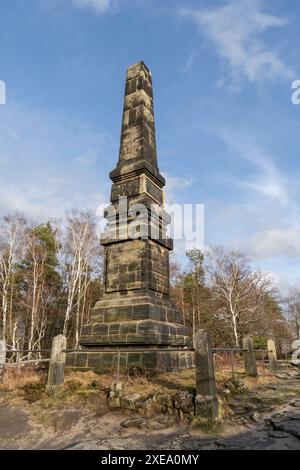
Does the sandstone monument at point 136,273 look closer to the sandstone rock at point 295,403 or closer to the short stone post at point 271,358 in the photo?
the sandstone rock at point 295,403

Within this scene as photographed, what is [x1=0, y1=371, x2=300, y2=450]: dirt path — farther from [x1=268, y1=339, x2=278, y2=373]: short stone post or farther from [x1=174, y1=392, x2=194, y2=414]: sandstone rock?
[x1=268, y1=339, x2=278, y2=373]: short stone post

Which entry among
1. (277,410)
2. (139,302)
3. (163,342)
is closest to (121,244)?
(139,302)

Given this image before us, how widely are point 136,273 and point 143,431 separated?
4.61 m

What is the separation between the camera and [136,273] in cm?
855

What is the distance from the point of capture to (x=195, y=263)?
35.1 meters

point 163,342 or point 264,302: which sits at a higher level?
point 264,302

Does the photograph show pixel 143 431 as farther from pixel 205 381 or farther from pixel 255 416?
pixel 255 416

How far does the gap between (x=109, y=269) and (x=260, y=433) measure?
19.6 ft

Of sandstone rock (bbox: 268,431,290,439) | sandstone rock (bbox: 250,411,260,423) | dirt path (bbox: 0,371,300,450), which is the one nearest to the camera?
dirt path (bbox: 0,371,300,450)

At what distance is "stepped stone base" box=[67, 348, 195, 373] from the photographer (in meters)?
6.96

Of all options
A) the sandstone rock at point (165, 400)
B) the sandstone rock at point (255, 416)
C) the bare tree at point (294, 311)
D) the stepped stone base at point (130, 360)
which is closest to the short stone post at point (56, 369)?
the stepped stone base at point (130, 360)

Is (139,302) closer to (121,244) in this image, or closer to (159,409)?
(121,244)

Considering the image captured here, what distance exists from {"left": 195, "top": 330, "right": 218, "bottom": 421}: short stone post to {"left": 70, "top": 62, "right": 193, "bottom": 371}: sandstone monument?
1.60m

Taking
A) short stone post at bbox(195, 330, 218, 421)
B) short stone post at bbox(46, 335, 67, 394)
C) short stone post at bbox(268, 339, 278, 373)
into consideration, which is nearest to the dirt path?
short stone post at bbox(195, 330, 218, 421)
